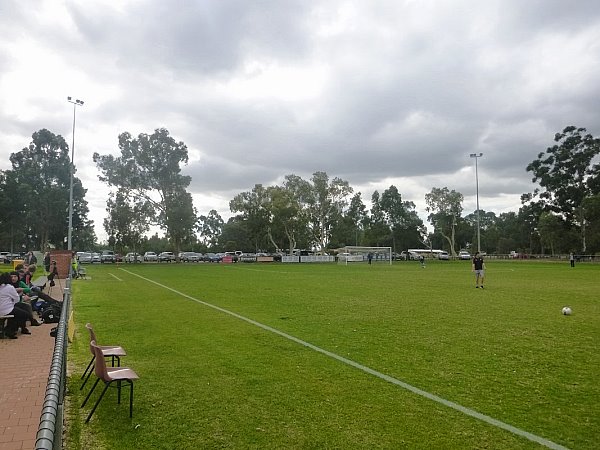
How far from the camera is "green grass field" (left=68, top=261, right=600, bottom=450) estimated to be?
4.72 meters

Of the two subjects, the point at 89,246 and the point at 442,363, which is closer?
the point at 442,363

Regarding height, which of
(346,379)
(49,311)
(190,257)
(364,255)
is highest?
(364,255)

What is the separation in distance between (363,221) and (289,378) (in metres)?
109

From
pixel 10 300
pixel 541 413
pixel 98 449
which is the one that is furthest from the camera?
pixel 10 300

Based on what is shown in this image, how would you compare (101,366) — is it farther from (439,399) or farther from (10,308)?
(10,308)

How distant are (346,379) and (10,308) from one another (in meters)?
7.83

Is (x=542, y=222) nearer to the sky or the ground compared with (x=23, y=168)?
nearer to the ground

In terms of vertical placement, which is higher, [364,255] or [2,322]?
[364,255]

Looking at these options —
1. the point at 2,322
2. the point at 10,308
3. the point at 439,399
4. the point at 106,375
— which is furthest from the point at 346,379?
the point at 2,322

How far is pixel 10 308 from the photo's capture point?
10156mm


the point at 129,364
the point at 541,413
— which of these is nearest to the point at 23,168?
the point at 129,364

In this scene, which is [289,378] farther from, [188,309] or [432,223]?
[432,223]

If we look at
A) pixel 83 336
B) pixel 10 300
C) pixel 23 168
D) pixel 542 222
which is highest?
pixel 23 168

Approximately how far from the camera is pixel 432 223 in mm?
99875
